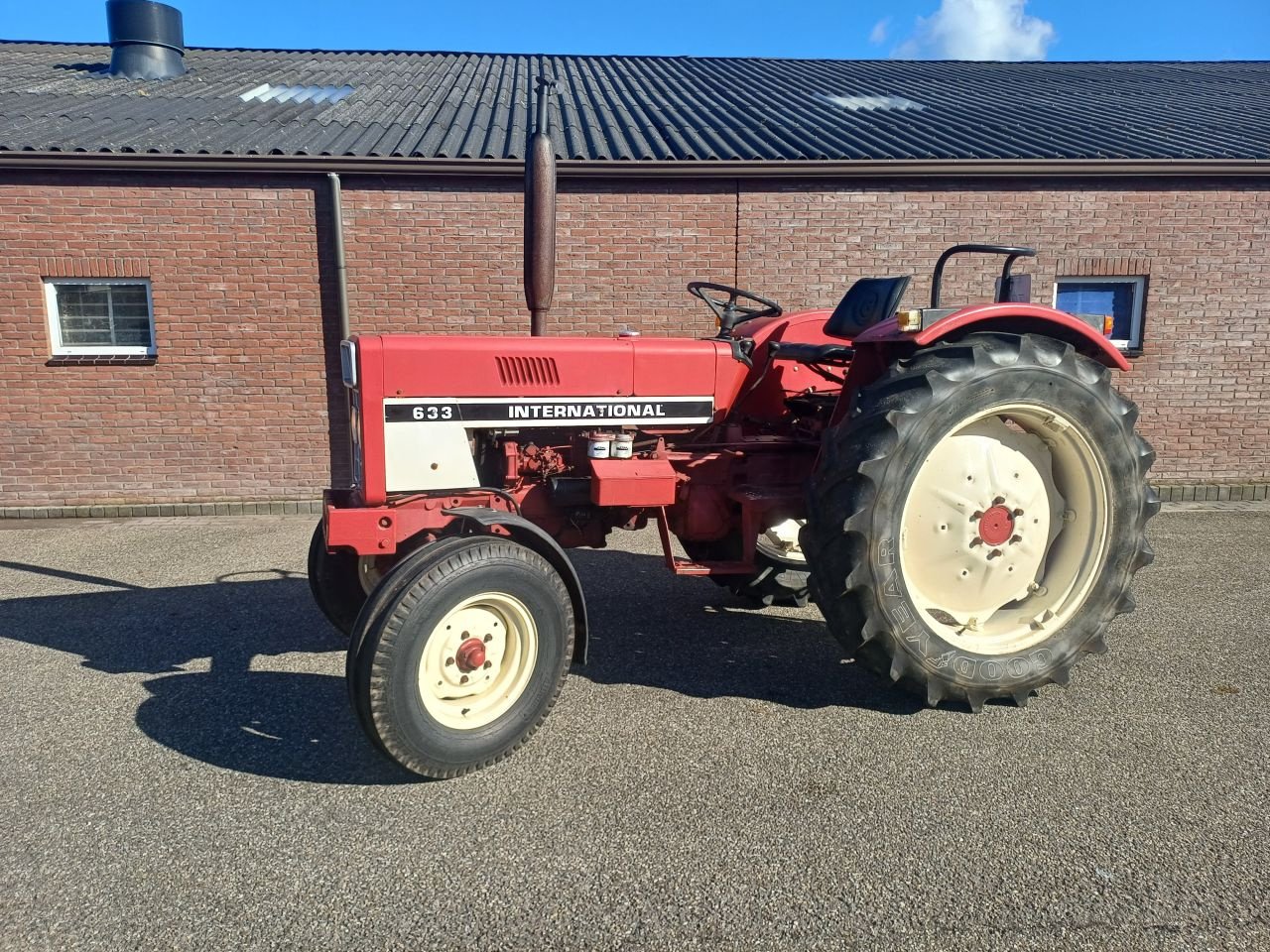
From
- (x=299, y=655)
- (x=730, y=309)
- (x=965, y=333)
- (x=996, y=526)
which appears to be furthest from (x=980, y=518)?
(x=299, y=655)

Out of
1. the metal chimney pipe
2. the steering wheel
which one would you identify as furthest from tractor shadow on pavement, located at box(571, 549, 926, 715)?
the metal chimney pipe

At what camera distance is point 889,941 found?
207 centimetres

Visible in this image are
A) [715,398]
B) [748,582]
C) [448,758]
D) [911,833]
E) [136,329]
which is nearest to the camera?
[911,833]

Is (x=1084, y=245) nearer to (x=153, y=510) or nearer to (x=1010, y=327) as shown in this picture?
(x=1010, y=327)

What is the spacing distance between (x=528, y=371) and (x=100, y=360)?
5562 millimetres

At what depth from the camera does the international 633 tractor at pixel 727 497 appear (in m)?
2.85

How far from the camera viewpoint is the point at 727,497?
3.70 meters

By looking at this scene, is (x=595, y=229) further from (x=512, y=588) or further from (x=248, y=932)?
(x=248, y=932)

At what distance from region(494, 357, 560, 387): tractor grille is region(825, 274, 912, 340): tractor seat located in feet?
4.39

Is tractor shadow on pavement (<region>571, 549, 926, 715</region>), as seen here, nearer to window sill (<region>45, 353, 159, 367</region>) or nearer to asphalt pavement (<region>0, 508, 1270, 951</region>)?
asphalt pavement (<region>0, 508, 1270, 951</region>)

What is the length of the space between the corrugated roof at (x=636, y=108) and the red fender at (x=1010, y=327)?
14.4 ft

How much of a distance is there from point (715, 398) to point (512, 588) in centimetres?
129

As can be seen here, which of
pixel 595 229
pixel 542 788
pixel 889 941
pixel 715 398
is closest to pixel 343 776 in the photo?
pixel 542 788

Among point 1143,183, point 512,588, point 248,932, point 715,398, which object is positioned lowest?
point 248,932
